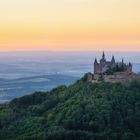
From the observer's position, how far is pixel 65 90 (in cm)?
8581

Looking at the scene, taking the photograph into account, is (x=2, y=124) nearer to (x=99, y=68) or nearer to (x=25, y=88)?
(x=99, y=68)

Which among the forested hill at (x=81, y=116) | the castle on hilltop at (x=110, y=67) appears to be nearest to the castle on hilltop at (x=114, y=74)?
the castle on hilltop at (x=110, y=67)

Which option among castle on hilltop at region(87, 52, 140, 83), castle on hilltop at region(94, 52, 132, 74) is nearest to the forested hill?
castle on hilltop at region(87, 52, 140, 83)

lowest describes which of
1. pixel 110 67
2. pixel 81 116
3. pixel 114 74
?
pixel 81 116

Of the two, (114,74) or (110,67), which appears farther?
(110,67)

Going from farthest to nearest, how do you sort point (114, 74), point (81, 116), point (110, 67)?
point (110, 67), point (114, 74), point (81, 116)

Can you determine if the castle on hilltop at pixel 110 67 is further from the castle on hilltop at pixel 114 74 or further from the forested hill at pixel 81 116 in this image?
the forested hill at pixel 81 116

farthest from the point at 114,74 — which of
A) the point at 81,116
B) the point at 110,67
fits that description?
the point at 81,116

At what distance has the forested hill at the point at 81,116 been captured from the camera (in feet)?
220

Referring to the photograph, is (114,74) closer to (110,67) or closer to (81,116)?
(110,67)

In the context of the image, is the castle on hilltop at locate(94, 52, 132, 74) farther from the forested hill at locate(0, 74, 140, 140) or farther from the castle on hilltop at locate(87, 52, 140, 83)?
the forested hill at locate(0, 74, 140, 140)

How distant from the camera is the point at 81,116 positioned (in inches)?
2808

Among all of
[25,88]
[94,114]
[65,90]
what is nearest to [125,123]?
[94,114]

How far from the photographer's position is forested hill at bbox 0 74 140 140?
67.0 metres
